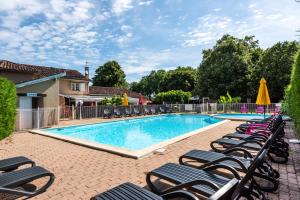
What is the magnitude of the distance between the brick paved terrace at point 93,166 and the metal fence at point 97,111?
505 cm

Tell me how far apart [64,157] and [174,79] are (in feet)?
185

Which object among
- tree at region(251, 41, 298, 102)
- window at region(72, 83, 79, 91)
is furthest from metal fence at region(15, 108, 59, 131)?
tree at region(251, 41, 298, 102)

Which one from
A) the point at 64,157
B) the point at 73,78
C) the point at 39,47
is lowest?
the point at 64,157

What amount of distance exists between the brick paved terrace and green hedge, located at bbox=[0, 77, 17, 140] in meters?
1.06

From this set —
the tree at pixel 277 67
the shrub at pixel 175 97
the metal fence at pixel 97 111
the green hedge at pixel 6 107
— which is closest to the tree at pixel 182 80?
the shrub at pixel 175 97

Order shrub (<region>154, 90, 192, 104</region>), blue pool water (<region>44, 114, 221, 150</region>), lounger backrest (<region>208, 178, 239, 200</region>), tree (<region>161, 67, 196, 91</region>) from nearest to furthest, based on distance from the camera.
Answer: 1. lounger backrest (<region>208, 178, 239, 200</region>)
2. blue pool water (<region>44, 114, 221, 150</region>)
3. shrub (<region>154, 90, 192, 104</region>)
4. tree (<region>161, 67, 196, 91</region>)

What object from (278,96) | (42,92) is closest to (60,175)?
(42,92)

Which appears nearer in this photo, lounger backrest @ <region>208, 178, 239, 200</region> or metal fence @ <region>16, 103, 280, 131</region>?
lounger backrest @ <region>208, 178, 239, 200</region>

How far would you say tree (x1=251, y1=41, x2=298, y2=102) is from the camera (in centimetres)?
3338

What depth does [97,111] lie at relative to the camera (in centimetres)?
2405

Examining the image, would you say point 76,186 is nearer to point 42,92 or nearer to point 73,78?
point 42,92

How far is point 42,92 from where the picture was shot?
16.2 metres

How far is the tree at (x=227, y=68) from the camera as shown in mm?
38125

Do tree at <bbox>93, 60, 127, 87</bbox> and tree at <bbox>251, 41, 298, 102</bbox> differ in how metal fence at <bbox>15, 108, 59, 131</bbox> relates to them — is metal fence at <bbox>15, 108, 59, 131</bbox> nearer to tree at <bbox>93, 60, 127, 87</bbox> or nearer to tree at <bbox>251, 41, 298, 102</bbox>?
tree at <bbox>251, 41, 298, 102</bbox>
